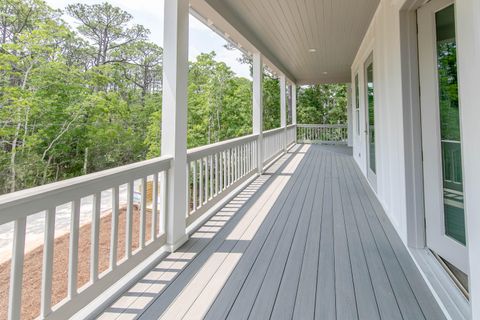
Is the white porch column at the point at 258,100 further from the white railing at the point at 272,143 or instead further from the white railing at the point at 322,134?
the white railing at the point at 322,134

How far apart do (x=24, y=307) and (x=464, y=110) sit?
266cm

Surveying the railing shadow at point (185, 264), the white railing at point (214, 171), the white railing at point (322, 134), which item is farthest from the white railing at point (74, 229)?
the white railing at point (322, 134)

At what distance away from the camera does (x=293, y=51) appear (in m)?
6.23

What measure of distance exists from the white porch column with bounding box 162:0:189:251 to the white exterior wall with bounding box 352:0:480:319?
A: 190 centimetres

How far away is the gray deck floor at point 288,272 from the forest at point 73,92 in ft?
3.21

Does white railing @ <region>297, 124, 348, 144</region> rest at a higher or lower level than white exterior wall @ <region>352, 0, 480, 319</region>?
lower

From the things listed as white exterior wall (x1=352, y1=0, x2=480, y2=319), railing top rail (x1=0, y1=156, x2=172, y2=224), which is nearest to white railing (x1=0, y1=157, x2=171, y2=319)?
railing top rail (x1=0, y1=156, x2=172, y2=224)

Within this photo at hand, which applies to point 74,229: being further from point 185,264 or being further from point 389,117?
point 389,117

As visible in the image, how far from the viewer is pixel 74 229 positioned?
62.1 inches

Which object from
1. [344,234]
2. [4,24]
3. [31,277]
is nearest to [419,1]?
[344,234]

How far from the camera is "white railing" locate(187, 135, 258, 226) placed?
124 inches

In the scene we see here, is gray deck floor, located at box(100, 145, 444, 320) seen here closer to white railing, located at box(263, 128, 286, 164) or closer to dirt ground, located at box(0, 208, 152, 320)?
dirt ground, located at box(0, 208, 152, 320)

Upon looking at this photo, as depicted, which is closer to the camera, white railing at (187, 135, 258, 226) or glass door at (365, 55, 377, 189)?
white railing at (187, 135, 258, 226)

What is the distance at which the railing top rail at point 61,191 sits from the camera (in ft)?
4.00
